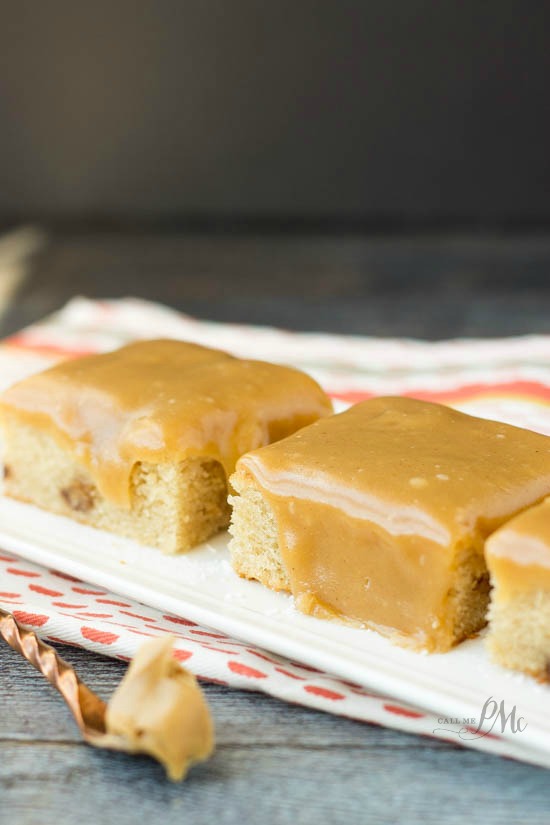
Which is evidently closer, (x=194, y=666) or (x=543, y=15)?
(x=194, y=666)

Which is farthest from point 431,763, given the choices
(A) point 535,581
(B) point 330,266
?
(B) point 330,266

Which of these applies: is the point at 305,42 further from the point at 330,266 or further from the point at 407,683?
the point at 407,683

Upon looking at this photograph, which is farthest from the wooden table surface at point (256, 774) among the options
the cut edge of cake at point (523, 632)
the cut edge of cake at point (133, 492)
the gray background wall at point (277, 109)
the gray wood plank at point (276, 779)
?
the gray background wall at point (277, 109)

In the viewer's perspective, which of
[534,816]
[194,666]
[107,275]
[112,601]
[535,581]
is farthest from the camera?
[107,275]

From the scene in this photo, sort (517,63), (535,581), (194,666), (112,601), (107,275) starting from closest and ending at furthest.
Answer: (535,581)
(194,666)
(112,601)
(107,275)
(517,63)

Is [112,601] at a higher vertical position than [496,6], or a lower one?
lower

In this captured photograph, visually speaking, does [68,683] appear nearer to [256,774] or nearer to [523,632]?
[256,774]

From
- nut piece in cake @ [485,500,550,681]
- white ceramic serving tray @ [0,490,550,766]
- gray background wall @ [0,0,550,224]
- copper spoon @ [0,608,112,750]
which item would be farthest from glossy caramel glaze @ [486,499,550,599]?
gray background wall @ [0,0,550,224]

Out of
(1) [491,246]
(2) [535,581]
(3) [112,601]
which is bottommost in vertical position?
(1) [491,246]
